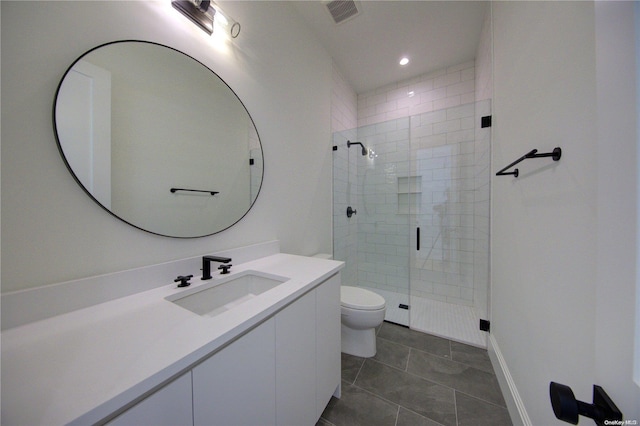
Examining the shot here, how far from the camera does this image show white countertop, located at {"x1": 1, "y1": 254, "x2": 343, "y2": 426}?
372 mm

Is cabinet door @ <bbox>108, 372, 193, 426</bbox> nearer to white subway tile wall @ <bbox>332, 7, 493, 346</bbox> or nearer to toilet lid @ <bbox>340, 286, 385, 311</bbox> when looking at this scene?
toilet lid @ <bbox>340, 286, 385, 311</bbox>

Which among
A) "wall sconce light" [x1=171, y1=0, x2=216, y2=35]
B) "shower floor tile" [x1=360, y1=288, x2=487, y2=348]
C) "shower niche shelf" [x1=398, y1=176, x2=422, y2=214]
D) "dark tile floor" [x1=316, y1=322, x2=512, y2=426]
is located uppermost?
"wall sconce light" [x1=171, y1=0, x2=216, y2=35]

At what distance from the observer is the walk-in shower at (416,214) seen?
2.34 metres

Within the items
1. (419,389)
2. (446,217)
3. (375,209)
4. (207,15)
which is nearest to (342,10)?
(207,15)

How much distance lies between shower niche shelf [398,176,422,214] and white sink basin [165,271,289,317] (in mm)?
2005

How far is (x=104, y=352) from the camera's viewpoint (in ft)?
1.68

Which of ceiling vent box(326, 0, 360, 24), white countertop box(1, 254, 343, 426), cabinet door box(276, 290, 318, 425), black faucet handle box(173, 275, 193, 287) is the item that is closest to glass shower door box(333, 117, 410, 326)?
ceiling vent box(326, 0, 360, 24)

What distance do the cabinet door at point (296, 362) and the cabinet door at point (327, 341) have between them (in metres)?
0.05

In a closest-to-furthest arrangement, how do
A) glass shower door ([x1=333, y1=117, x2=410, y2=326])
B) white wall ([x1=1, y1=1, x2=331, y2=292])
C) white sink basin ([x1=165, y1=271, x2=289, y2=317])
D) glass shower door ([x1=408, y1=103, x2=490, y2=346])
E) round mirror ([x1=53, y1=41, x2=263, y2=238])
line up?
white wall ([x1=1, y1=1, x2=331, y2=292]) < round mirror ([x1=53, y1=41, x2=263, y2=238]) < white sink basin ([x1=165, y1=271, x2=289, y2=317]) < glass shower door ([x1=408, y1=103, x2=490, y2=346]) < glass shower door ([x1=333, y1=117, x2=410, y2=326])

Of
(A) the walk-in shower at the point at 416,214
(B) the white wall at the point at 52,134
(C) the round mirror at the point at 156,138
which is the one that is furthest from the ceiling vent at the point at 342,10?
(C) the round mirror at the point at 156,138

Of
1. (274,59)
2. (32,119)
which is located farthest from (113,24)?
(274,59)

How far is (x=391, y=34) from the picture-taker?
204 centimetres

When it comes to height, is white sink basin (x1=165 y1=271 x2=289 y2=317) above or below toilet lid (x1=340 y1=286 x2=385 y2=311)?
above

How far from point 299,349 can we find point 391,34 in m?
2.70
